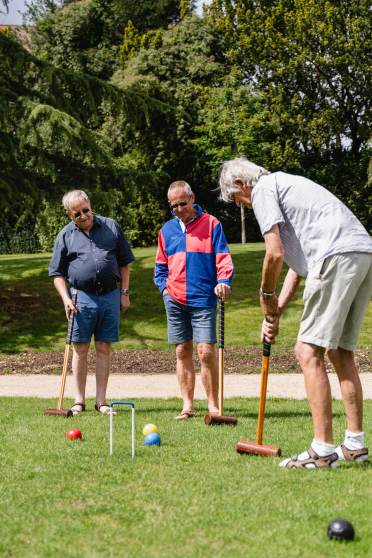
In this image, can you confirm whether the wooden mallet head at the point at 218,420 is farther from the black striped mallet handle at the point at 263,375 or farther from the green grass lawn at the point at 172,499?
the black striped mallet handle at the point at 263,375

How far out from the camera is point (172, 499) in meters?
3.74

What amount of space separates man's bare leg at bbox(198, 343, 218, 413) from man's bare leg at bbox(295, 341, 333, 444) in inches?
85.7

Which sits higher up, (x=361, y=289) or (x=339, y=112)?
(x=339, y=112)

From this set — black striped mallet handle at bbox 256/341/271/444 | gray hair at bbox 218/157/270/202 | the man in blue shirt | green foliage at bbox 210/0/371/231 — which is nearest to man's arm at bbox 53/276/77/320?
the man in blue shirt

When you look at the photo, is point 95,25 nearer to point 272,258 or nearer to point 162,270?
point 162,270

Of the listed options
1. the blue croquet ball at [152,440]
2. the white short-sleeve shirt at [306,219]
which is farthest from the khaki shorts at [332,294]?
the blue croquet ball at [152,440]

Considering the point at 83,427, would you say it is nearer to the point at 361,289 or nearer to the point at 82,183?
the point at 361,289

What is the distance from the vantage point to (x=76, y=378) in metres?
6.91

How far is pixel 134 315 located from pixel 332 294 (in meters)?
10.2

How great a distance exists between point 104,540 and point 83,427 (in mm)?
2865

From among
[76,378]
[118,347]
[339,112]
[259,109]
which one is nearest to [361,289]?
[76,378]

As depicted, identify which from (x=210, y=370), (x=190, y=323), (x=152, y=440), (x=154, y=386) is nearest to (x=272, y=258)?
(x=152, y=440)

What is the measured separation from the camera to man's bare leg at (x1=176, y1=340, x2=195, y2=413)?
6602mm

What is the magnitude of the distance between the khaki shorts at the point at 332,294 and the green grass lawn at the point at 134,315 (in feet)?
25.6
